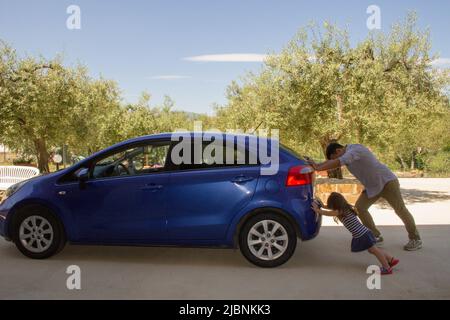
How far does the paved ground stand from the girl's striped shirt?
1.59ft

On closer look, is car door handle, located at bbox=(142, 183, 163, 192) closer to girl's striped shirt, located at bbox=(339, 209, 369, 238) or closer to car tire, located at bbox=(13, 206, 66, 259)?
car tire, located at bbox=(13, 206, 66, 259)

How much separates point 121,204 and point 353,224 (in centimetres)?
276

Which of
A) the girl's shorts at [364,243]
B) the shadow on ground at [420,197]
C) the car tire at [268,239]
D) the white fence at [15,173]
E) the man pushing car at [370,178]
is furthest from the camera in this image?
the shadow on ground at [420,197]

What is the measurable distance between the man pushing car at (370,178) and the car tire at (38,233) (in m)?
3.59

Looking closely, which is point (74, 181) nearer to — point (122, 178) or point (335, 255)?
point (122, 178)

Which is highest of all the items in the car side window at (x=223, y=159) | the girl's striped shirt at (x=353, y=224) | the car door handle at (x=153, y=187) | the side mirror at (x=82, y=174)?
the car side window at (x=223, y=159)

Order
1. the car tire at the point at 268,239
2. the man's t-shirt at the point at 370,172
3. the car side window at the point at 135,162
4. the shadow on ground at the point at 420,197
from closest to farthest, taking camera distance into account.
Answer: the car tire at the point at 268,239, the car side window at the point at 135,162, the man's t-shirt at the point at 370,172, the shadow on ground at the point at 420,197

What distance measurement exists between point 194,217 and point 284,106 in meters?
8.21

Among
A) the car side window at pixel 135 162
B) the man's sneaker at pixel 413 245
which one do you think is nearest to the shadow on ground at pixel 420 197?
the man's sneaker at pixel 413 245

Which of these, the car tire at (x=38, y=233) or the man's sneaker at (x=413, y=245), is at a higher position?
the car tire at (x=38, y=233)

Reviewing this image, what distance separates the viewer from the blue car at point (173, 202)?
5555 millimetres

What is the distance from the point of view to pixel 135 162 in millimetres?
5984

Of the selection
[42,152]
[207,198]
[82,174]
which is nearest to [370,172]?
[207,198]

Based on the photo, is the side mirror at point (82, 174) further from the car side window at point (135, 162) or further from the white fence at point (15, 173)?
the white fence at point (15, 173)
